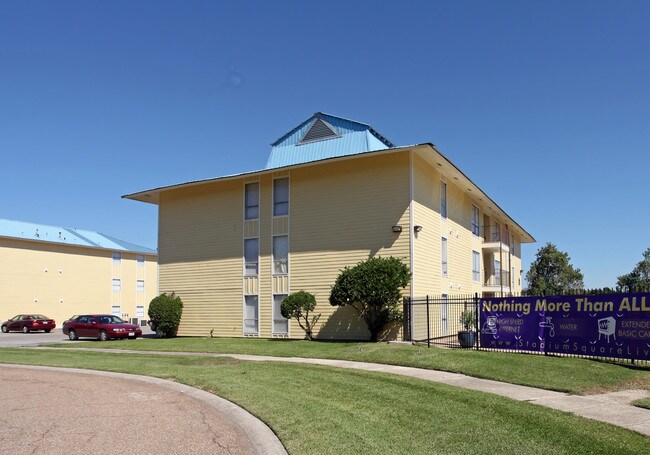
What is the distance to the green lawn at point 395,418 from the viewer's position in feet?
22.0

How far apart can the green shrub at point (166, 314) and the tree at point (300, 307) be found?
7.19 m

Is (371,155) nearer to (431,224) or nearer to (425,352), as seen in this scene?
(431,224)

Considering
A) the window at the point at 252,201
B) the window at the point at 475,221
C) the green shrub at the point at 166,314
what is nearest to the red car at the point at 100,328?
the green shrub at the point at 166,314

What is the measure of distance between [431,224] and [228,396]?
16720 millimetres

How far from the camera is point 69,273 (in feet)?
160

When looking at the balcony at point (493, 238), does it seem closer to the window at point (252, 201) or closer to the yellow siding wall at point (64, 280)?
the window at point (252, 201)

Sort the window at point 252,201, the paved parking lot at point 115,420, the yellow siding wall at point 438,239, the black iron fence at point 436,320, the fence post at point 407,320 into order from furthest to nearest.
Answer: the window at point 252,201 < the yellow siding wall at point 438,239 < the fence post at point 407,320 < the black iron fence at point 436,320 < the paved parking lot at point 115,420

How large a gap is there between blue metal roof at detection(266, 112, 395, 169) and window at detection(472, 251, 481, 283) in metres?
9.25

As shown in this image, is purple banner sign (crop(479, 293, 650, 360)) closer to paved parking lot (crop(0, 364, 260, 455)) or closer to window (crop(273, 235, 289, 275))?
paved parking lot (crop(0, 364, 260, 455))

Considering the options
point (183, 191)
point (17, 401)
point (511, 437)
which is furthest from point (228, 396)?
point (183, 191)

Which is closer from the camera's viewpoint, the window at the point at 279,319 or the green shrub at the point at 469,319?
the green shrub at the point at 469,319

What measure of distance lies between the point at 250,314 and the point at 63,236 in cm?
2989

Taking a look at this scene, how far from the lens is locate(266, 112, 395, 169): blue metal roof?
27422 mm

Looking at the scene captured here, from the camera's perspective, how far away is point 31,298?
45.8m
